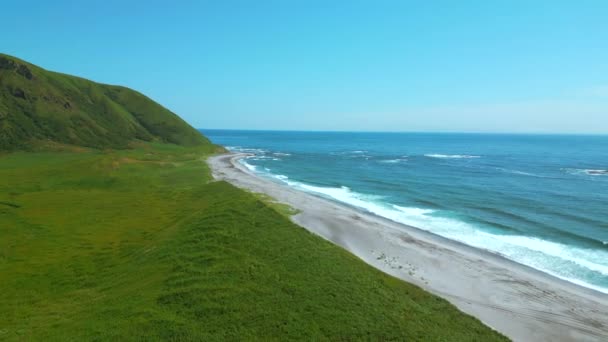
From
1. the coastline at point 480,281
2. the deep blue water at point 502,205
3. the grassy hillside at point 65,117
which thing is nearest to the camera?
the coastline at point 480,281

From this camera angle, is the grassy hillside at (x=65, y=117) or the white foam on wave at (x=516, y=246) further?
the grassy hillside at (x=65, y=117)

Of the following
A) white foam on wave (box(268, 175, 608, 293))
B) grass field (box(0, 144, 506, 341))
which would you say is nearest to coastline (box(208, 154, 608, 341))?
white foam on wave (box(268, 175, 608, 293))

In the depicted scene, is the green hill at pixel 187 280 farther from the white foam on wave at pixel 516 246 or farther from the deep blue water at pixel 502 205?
the deep blue water at pixel 502 205

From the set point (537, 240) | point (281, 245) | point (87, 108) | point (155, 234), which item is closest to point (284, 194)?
point (155, 234)

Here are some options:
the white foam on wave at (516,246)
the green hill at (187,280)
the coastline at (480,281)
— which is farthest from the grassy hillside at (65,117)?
the white foam on wave at (516,246)

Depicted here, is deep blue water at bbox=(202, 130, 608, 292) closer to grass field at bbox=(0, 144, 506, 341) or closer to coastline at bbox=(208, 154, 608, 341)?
coastline at bbox=(208, 154, 608, 341)

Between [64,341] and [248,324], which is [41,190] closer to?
[64,341]

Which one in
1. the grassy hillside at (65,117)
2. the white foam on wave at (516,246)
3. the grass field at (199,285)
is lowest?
the white foam on wave at (516,246)

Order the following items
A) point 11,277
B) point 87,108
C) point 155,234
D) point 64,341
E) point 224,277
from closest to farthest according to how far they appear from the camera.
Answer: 1. point 64,341
2. point 224,277
3. point 11,277
4. point 155,234
5. point 87,108
